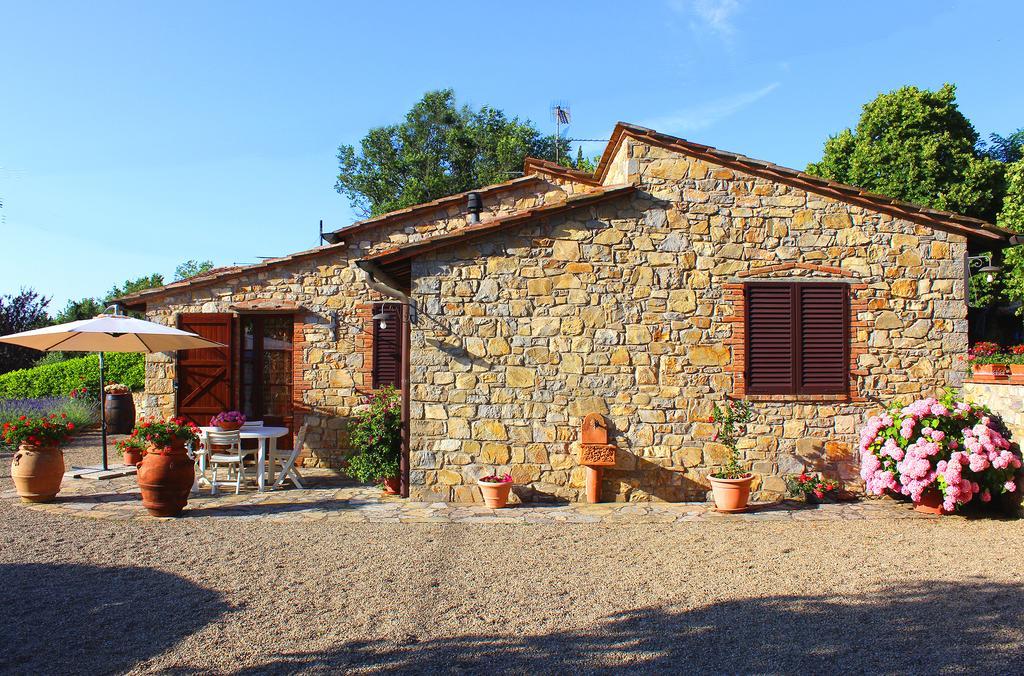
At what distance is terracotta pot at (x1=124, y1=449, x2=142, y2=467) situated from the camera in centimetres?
1027

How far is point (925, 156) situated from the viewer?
1802 centimetres

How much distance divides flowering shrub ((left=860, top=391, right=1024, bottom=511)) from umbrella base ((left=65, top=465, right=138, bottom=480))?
917 cm

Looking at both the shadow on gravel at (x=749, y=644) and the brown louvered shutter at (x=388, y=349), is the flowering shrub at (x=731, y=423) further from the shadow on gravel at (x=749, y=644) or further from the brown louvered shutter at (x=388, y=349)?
the brown louvered shutter at (x=388, y=349)

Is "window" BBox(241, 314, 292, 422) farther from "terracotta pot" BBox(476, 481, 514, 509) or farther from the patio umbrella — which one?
"terracotta pot" BBox(476, 481, 514, 509)

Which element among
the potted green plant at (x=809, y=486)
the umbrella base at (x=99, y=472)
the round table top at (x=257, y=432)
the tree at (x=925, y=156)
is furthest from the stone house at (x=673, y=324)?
the tree at (x=925, y=156)

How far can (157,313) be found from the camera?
1062 centimetres

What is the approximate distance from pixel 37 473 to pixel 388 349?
4359 millimetres

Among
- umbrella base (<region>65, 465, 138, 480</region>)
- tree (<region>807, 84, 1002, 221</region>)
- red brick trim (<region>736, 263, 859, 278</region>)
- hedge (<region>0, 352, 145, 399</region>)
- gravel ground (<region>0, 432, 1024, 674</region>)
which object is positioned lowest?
gravel ground (<region>0, 432, 1024, 674</region>)

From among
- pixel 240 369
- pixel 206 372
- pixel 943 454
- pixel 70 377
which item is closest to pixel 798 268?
pixel 943 454

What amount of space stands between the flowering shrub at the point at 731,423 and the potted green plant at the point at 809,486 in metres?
0.53

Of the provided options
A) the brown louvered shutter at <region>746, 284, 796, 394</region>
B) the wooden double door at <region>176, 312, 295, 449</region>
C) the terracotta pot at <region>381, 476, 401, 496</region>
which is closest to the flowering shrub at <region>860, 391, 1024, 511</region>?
the brown louvered shutter at <region>746, 284, 796, 394</region>

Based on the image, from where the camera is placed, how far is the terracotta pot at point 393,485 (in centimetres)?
830

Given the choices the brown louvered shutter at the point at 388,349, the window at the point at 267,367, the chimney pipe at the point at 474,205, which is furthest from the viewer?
the window at the point at 267,367

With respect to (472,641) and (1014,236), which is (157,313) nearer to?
(472,641)
